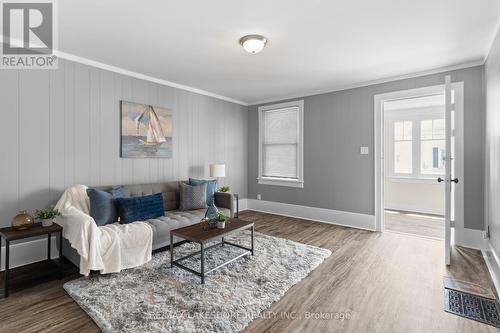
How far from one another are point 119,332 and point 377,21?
3407 millimetres

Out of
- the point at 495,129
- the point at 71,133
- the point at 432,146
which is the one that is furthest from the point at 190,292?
the point at 432,146

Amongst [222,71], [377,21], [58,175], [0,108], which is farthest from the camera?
[222,71]

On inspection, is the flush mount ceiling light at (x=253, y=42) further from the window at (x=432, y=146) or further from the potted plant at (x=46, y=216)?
the window at (x=432, y=146)

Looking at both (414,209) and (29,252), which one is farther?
(414,209)

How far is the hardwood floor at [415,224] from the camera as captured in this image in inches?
165

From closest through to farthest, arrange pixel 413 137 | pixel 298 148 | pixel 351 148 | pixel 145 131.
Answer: pixel 145 131 < pixel 351 148 < pixel 298 148 < pixel 413 137

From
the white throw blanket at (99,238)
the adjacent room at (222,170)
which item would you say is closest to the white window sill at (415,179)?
the adjacent room at (222,170)

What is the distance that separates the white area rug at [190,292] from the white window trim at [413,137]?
4066 mm

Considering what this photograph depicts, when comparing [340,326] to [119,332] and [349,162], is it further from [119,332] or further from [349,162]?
[349,162]

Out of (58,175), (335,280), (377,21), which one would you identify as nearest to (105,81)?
(58,175)

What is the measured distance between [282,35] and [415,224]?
4.26m

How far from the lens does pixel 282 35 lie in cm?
269

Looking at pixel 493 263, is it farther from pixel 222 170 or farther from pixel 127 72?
pixel 127 72

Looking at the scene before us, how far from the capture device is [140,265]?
2766 millimetres
